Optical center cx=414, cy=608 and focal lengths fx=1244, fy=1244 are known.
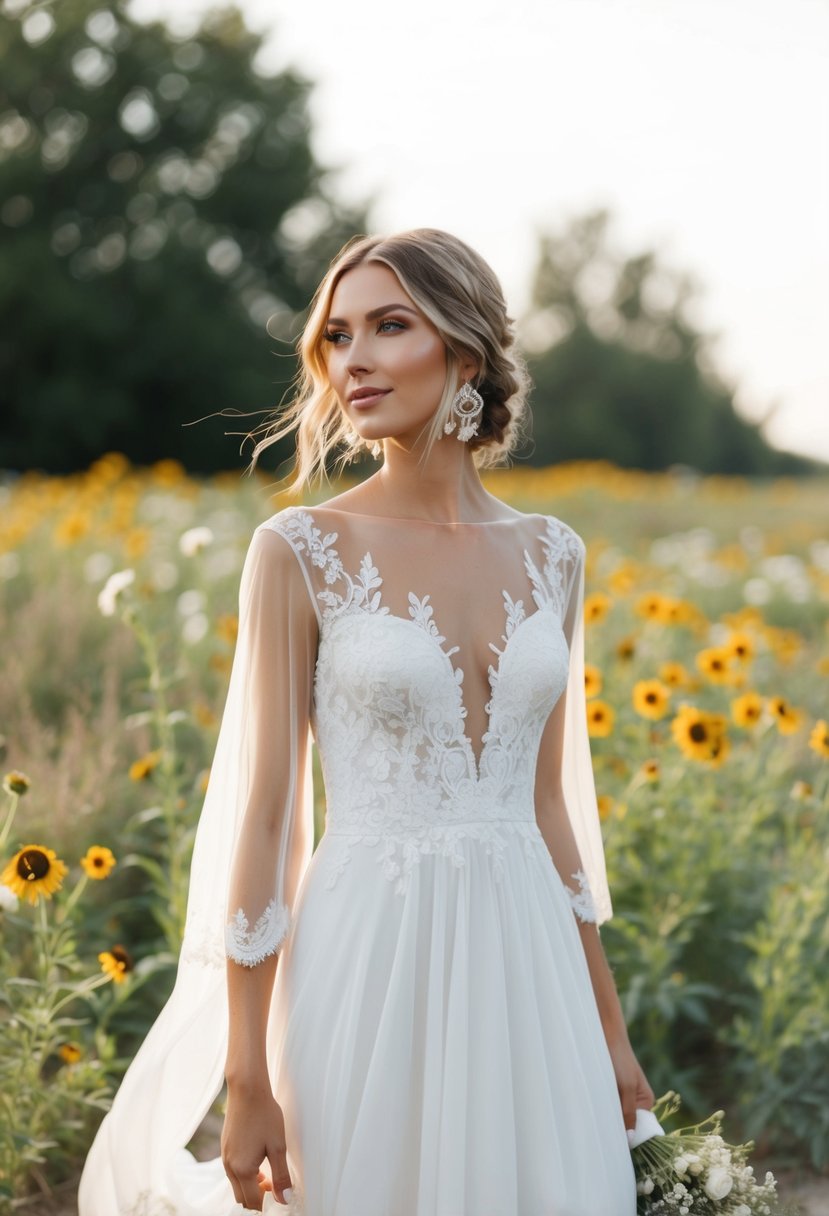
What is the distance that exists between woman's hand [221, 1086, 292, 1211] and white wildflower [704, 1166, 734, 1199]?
74 cm

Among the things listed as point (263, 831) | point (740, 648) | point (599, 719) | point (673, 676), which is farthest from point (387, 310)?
point (740, 648)

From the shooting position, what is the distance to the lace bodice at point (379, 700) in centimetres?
211

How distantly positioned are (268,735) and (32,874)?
2.80 ft

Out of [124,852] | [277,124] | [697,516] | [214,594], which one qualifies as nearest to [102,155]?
[277,124]

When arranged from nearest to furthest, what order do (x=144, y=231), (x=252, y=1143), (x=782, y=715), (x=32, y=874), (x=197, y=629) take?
(x=252, y=1143), (x=32, y=874), (x=782, y=715), (x=197, y=629), (x=144, y=231)

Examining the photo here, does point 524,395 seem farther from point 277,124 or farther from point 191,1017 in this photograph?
point 277,124

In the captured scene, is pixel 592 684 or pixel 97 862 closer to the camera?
pixel 97 862

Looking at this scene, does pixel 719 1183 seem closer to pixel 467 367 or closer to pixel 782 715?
pixel 467 367

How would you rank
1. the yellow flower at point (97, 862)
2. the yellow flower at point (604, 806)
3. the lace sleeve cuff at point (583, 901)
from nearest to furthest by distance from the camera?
1. the lace sleeve cuff at point (583, 901)
2. the yellow flower at point (97, 862)
3. the yellow flower at point (604, 806)

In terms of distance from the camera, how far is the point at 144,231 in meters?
23.4

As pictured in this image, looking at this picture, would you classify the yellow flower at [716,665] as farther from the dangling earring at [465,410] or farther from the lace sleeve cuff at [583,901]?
the dangling earring at [465,410]

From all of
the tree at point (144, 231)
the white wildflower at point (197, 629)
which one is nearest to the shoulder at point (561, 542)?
the white wildflower at point (197, 629)

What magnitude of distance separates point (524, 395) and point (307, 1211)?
1.60m

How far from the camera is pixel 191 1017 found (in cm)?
229
